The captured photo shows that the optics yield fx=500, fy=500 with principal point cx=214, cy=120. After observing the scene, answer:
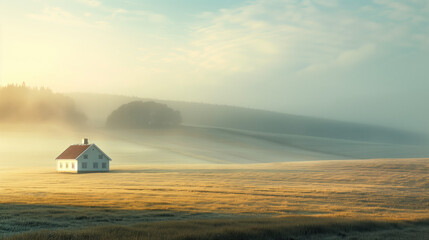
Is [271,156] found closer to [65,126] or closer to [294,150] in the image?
[294,150]

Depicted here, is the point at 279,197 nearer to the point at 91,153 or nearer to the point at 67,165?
the point at 91,153

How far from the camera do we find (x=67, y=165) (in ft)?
275

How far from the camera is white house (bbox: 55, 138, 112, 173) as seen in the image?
82125mm

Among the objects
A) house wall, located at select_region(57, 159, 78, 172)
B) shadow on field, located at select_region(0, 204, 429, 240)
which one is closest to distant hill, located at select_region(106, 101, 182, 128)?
house wall, located at select_region(57, 159, 78, 172)

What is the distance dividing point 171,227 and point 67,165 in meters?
67.9

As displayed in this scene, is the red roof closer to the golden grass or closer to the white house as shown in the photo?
the white house

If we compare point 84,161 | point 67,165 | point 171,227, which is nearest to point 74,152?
point 67,165

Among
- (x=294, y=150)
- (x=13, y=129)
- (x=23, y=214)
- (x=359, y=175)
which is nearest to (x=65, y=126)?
(x=13, y=129)

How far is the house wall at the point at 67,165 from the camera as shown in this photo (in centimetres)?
8231

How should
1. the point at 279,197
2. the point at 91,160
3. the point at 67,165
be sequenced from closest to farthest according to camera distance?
the point at 279,197
the point at 91,160
the point at 67,165

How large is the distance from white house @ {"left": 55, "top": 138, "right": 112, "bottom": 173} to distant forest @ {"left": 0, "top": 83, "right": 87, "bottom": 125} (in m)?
83.2

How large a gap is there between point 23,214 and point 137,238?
958cm

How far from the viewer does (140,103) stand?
174750mm

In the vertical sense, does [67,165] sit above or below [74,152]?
below
